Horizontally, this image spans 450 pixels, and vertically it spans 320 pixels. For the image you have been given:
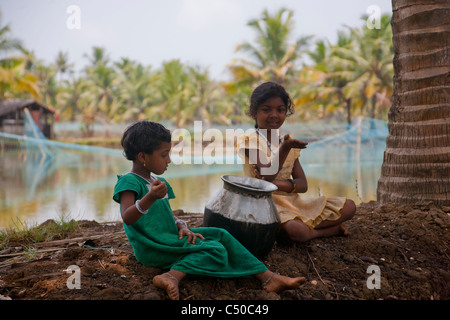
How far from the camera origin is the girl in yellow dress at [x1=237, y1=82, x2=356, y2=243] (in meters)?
2.66

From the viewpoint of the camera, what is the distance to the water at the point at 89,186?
7782 mm

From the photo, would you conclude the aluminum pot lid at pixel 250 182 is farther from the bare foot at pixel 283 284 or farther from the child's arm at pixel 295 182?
the bare foot at pixel 283 284

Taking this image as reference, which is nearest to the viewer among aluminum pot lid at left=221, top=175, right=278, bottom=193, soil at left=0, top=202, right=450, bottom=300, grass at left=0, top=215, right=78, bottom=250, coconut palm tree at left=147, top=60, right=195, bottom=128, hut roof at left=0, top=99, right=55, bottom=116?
soil at left=0, top=202, right=450, bottom=300

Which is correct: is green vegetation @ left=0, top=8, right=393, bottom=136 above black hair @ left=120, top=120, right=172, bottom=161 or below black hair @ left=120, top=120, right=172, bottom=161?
above

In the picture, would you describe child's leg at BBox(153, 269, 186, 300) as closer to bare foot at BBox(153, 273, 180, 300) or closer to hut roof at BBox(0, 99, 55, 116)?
bare foot at BBox(153, 273, 180, 300)

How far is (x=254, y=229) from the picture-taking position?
2287 mm

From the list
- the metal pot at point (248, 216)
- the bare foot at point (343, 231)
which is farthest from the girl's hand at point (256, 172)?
the bare foot at point (343, 231)

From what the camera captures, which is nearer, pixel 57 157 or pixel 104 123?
pixel 57 157

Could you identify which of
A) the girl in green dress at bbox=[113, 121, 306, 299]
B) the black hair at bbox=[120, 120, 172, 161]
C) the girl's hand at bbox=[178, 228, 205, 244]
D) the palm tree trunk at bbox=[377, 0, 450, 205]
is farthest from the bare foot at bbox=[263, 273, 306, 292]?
the palm tree trunk at bbox=[377, 0, 450, 205]

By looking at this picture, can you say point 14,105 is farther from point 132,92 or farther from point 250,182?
point 250,182

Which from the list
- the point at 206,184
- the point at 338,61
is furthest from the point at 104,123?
the point at 206,184

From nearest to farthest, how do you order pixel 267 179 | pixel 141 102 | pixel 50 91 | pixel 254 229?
pixel 254 229 < pixel 267 179 < pixel 141 102 < pixel 50 91
